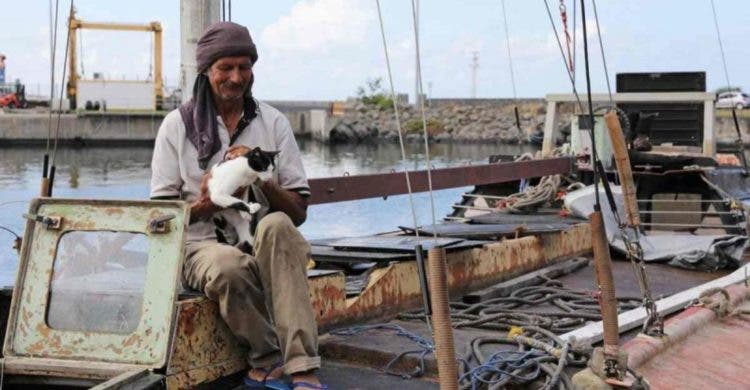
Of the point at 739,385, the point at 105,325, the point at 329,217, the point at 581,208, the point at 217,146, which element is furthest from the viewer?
the point at 329,217

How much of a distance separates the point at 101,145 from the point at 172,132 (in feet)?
132

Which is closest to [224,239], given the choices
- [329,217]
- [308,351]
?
[308,351]

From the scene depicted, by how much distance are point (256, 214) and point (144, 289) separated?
55cm

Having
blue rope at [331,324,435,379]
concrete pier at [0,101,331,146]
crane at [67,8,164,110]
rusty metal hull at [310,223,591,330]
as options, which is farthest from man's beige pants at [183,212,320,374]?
crane at [67,8,164,110]

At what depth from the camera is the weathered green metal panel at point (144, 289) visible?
12.3 feet

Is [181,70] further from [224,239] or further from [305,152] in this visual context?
[305,152]

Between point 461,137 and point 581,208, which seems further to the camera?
point 461,137

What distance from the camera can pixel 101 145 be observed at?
43.1m

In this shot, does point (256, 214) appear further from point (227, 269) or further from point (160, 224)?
point (160, 224)

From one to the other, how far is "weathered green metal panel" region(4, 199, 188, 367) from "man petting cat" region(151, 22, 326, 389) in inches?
7.6

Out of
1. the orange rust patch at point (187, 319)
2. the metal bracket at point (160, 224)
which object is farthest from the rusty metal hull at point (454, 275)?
the metal bracket at point (160, 224)

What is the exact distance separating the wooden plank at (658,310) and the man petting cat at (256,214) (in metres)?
1.34

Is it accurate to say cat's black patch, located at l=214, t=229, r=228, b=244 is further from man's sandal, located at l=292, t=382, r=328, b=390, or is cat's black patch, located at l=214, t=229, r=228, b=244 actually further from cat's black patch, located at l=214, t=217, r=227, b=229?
man's sandal, located at l=292, t=382, r=328, b=390

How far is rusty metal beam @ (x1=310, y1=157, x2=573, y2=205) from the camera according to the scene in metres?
6.82
